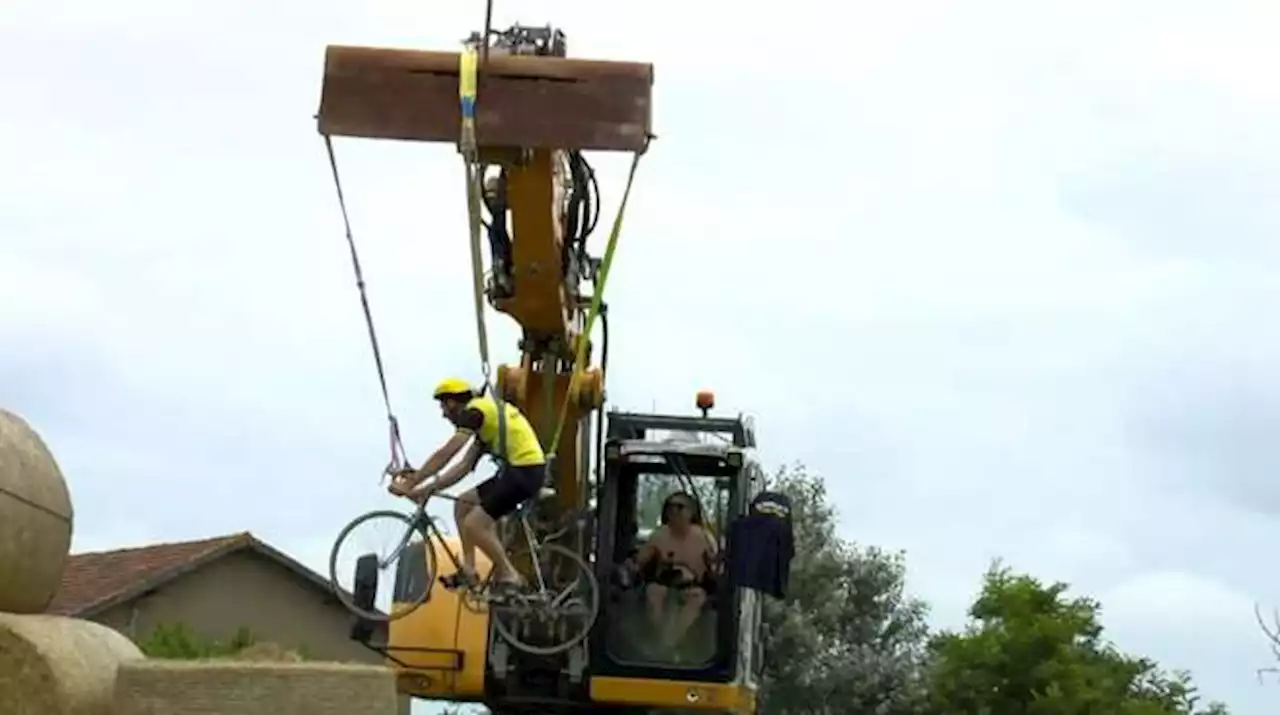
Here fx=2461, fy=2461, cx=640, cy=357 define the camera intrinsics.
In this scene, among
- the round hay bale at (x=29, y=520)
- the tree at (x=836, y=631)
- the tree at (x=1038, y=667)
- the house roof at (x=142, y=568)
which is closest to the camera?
the round hay bale at (x=29, y=520)

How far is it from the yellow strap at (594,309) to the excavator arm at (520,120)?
0.15 feet

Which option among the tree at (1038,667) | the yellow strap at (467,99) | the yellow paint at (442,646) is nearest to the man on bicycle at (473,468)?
the yellow strap at (467,99)

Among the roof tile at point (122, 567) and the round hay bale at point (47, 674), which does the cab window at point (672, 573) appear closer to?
the round hay bale at point (47, 674)

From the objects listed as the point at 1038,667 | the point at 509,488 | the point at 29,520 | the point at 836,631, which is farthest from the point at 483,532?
the point at 836,631

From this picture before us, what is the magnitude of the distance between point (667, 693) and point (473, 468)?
8.72 ft

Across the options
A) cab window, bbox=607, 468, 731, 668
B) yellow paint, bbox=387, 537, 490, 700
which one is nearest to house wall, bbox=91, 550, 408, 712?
yellow paint, bbox=387, 537, 490, 700

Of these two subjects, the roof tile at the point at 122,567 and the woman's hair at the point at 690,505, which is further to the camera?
the roof tile at the point at 122,567

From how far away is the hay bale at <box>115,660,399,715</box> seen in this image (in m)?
8.97

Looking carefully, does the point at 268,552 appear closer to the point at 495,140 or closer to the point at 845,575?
the point at 845,575

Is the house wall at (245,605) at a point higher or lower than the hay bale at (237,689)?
higher

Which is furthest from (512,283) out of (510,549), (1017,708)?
(1017,708)

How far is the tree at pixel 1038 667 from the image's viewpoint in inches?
862

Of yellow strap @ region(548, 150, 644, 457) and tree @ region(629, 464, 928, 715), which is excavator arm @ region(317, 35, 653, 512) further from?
tree @ region(629, 464, 928, 715)

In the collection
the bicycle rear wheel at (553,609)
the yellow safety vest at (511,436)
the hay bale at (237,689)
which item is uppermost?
the yellow safety vest at (511,436)
